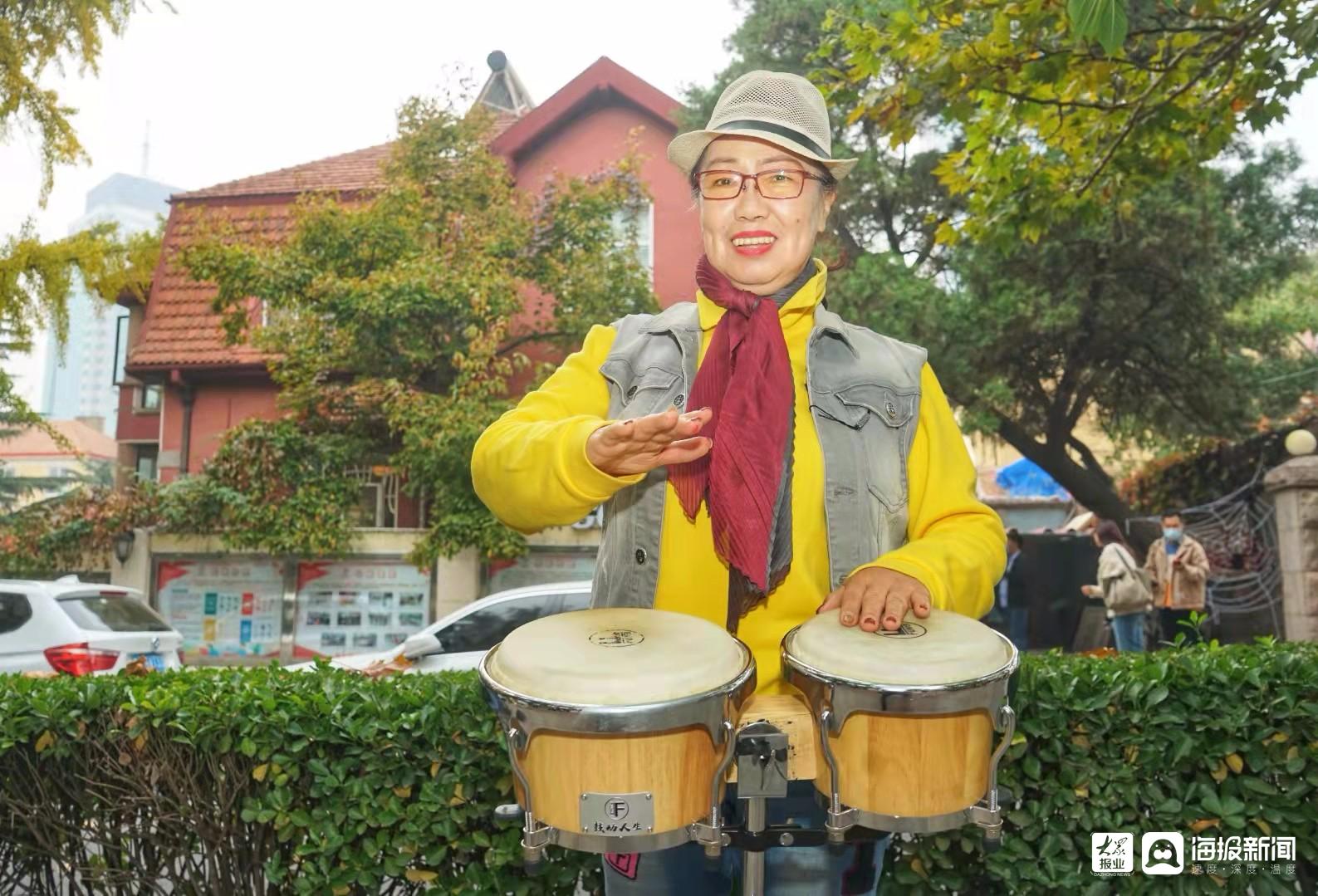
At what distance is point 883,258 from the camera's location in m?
12.2

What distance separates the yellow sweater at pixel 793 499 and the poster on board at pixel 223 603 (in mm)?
13346

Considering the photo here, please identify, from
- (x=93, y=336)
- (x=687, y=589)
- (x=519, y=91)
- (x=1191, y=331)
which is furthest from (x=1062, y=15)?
(x=93, y=336)

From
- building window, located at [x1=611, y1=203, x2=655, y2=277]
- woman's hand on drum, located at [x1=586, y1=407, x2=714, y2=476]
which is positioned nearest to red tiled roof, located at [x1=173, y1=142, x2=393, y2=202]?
building window, located at [x1=611, y1=203, x2=655, y2=277]

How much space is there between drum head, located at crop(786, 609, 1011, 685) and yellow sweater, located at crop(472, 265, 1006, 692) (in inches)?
4.6

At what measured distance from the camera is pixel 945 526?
206 cm

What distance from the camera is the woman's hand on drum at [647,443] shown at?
1.64m

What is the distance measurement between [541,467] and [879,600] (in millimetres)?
672

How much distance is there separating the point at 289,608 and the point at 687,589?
13.5 m

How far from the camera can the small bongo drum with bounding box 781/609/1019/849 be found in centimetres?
161

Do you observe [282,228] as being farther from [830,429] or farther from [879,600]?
[879,600]

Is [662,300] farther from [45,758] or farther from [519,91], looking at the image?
[45,758]

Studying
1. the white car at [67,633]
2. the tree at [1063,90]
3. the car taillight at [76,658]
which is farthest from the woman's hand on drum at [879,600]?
the car taillight at [76,658]

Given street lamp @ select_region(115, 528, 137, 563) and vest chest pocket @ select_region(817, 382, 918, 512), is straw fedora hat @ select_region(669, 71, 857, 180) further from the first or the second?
street lamp @ select_region(115, 528, 137, 563)

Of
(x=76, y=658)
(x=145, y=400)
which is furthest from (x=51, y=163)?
(x=145, y=400)
